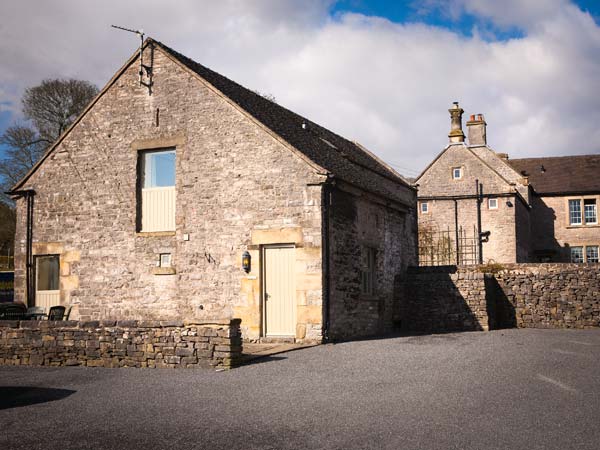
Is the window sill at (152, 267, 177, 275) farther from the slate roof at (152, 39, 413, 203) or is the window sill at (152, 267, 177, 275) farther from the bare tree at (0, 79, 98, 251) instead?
the bare tree at (0, 79, 98, 251)

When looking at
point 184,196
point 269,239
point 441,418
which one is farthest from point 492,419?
point 184,196

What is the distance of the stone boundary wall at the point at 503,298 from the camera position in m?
19.5

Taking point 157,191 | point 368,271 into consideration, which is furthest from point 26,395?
point 368,271

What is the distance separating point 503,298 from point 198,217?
10153mm

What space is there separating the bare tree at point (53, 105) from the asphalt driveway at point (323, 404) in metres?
22.0

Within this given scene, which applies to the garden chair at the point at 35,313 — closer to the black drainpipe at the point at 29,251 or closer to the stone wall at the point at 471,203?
the black drainpipe at the point at 29,251

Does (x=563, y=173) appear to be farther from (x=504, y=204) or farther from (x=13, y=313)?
(x=13, y=313)

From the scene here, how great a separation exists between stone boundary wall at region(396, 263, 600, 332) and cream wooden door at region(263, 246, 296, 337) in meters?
5.69

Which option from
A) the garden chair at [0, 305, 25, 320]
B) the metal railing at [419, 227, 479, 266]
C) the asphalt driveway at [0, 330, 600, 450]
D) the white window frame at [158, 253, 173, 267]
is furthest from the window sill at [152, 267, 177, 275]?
the metal railing at [419, 227, 479, 266]

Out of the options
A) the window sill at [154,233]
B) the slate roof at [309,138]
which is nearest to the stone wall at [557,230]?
the slate roof at [309,138]

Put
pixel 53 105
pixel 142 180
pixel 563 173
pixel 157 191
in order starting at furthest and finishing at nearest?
pixel 563 173 → pixel 53 105 → pixel 142 180 → pixel 157 191

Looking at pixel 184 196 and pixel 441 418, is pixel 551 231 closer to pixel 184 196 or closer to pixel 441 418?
pixel 184 196

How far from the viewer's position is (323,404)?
26.7ft

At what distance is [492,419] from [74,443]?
177 inches
